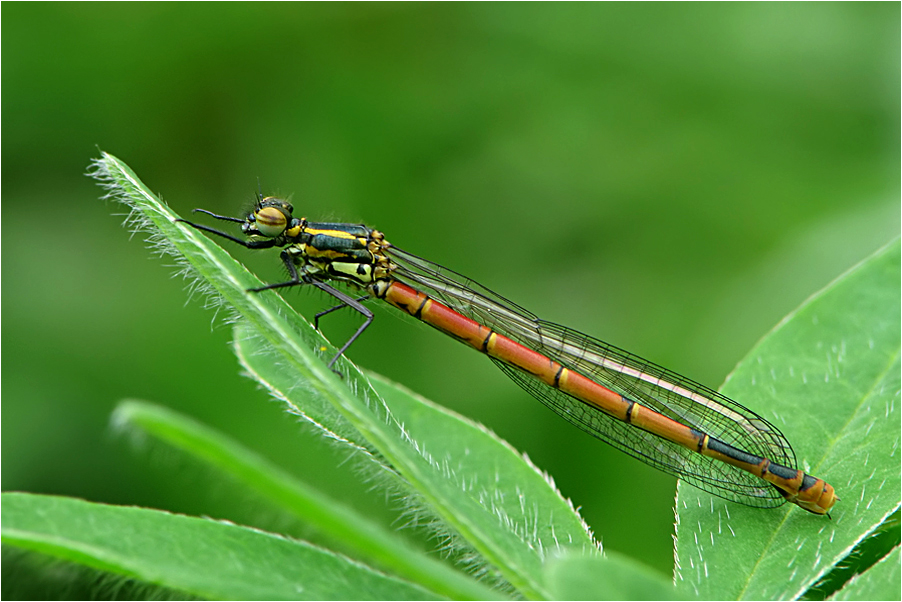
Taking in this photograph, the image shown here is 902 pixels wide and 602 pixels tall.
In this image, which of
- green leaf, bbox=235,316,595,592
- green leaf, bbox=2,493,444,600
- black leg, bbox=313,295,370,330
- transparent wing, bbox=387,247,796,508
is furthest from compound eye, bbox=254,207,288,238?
green leaf, bbox=2,493,444,600

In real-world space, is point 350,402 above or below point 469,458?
above

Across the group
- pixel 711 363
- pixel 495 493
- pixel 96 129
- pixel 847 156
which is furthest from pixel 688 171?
pixel 96 129

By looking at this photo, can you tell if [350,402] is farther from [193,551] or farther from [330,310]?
[330,310]

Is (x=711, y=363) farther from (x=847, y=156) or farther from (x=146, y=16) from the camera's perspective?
(x=146, y=16)

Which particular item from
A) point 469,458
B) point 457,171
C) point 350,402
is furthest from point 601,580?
point 457,171

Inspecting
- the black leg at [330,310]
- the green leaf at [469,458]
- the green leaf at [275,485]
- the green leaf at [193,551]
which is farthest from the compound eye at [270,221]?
the green leaf at [275,485]

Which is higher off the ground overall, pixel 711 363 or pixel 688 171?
pixel 688 171

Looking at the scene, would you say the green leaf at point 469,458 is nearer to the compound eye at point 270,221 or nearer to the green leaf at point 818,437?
the green leaf at point 818,437

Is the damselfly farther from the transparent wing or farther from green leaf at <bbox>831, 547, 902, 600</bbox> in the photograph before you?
green leaf at <bbox>831, 547, 902, 600</bbox>
